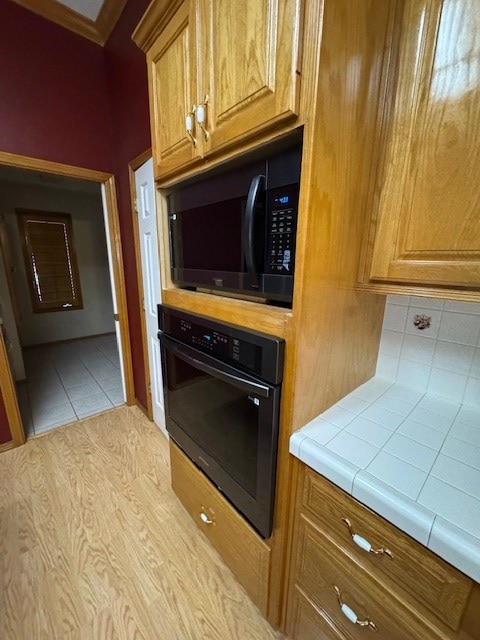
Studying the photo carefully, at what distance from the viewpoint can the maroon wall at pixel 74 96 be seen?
1.58 metres

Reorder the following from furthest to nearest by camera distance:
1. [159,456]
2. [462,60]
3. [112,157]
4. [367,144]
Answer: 1. [112,157]
2. [159,456]
3. [367,144]
4. [462,60]

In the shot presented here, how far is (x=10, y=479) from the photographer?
1.67m

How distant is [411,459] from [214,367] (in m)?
0.59

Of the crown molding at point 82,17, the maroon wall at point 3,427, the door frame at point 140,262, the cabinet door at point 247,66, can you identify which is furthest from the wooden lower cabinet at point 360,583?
the crown molding at point 82,17

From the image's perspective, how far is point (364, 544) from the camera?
2.07ft

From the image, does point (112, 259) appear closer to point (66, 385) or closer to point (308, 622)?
point (66, 385)

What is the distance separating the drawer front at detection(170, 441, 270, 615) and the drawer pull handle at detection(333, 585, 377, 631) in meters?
0.24

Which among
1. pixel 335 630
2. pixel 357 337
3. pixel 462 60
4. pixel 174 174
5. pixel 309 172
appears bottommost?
pixel 335 630

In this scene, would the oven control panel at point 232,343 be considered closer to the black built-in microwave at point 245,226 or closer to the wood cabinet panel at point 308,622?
the black built-in microwave at point 245,226

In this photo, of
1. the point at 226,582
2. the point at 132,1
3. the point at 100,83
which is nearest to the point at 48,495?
the point at 226,582

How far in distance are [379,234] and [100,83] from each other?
234 cm

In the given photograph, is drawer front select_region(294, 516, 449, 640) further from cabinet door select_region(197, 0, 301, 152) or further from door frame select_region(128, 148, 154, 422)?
door frame select_region(128, 148, 154, 422)

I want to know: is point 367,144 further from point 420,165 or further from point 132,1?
point 132,1

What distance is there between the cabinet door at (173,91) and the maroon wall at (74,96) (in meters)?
0.72
